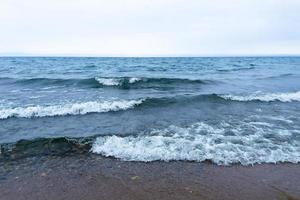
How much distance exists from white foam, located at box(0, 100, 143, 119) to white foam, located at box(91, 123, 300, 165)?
4083 mm

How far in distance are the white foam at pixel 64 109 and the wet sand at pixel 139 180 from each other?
5.13 meters

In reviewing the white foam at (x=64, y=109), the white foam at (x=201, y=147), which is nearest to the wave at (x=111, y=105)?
the white foam at (x=64, y=109)

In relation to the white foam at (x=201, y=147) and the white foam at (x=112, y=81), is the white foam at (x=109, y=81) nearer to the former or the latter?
the white foam at (x=112, y=81)

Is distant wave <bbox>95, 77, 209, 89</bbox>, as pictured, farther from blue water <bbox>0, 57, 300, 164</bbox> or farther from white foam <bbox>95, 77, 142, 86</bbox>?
blue water <bbox>0, 57, 300, 164</bbox>

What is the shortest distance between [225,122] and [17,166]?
22.5 ft

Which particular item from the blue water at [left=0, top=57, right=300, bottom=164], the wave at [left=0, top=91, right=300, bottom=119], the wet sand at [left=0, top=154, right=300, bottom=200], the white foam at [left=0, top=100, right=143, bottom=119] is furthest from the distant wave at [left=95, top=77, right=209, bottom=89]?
the wet sand at [left=0, top=154, right=300, bottom=200]

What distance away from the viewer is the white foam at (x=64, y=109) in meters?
11.4

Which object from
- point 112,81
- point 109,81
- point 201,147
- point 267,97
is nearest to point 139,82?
point 112,81

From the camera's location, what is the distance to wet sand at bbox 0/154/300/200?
4.97 metres

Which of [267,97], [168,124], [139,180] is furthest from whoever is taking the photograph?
[267,97]

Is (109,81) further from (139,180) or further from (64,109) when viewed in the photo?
(139,180)

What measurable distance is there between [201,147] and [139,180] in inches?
94.6

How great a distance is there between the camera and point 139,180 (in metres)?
5.58

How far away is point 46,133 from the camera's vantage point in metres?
8.93
